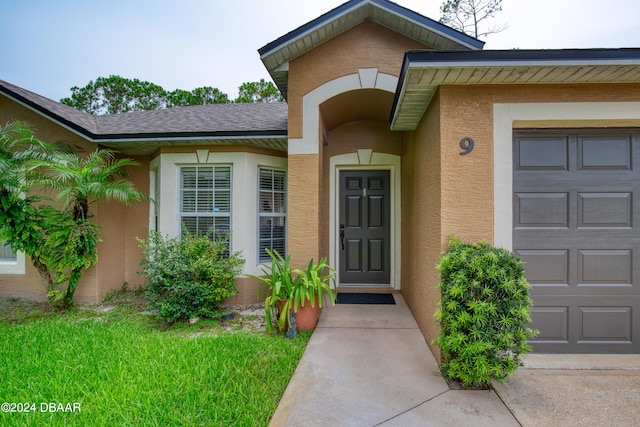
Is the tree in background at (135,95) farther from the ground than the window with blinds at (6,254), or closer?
farther from the ground

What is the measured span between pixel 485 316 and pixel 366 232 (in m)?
3.73

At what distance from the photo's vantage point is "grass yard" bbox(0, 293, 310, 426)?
2371mm

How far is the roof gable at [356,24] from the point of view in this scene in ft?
14.0

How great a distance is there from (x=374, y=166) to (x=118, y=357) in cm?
514

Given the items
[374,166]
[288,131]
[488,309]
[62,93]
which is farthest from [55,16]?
[62,93]

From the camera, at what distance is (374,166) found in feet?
20.1

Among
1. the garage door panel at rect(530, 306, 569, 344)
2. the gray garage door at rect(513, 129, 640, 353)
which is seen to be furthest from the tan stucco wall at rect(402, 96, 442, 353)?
the garage door panel at rect(530, 306, 569, 344)

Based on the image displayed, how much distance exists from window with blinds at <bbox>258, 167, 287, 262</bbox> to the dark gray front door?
1.25 m

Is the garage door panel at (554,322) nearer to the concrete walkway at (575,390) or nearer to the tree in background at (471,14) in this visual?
the concrete walkway at (575,390)

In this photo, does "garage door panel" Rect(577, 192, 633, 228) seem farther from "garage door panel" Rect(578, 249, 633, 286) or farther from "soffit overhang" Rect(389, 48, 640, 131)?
"soffit overhang" Rect(389, 48, 640, 131)

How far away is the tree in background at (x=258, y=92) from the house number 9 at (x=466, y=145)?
20.2 meters

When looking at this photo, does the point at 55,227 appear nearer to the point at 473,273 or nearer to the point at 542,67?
the point at 473,273

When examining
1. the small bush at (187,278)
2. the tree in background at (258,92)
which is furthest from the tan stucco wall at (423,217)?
the tree in background at (258,92)

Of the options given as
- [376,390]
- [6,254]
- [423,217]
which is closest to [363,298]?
[423,217]
